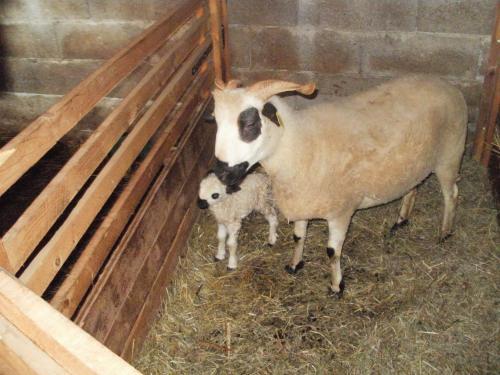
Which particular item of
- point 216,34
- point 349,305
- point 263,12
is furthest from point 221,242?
point 263,12

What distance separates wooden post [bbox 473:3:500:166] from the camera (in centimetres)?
429

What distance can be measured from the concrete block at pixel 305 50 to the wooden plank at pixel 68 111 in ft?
5.10

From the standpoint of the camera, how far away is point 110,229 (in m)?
2.73

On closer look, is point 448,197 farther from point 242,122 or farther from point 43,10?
point 43,10

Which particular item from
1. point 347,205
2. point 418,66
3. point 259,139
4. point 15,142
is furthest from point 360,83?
point 15,142

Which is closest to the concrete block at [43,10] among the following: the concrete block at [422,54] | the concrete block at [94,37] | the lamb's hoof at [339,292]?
the concrete block at [94,37]

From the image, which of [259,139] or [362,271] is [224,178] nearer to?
[259,139]

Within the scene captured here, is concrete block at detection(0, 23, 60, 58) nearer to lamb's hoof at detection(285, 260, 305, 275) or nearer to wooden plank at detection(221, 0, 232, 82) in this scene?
wooden plank at detection(221, 0, 232, 82)

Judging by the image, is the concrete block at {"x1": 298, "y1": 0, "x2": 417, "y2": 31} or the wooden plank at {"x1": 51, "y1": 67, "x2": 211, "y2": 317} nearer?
the wooden plank at {"x1": 51, "y1": 67, "x2": 211, "y2": 317}

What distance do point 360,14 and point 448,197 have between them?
190cm

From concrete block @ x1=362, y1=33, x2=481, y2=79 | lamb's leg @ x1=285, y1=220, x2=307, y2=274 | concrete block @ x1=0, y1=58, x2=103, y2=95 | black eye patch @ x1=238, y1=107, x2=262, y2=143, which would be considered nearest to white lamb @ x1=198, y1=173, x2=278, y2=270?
lamb's leg @ x1=285, y1=220, x2=307, y2=274

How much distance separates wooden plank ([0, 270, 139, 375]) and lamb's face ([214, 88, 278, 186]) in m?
1.47

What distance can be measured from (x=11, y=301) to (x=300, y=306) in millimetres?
2534

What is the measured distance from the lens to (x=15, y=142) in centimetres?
176
